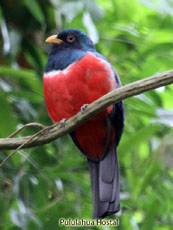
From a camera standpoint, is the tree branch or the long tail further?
the long tail

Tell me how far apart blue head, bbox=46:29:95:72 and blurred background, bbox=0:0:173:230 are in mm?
86

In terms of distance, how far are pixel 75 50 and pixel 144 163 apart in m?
0.99

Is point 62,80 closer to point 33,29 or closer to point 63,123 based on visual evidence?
point 63,123

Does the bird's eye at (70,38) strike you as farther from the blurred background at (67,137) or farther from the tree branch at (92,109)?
the tree branch at (92,109)

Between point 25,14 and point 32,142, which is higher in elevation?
point 25,14

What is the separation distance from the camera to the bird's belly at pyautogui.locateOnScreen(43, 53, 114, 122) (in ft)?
8.95

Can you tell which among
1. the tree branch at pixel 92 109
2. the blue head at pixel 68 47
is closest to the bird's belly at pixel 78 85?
the blue head at pixel 68 47

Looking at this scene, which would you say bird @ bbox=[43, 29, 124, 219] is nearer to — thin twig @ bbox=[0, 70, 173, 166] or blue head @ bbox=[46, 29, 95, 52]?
blue head @ bbox=[46, 29, 95, 52]

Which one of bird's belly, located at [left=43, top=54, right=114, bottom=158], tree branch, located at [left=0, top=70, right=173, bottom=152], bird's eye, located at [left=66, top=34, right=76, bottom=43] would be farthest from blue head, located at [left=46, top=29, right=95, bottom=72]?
tree branch, located at [left=0, top=70, right=173, bottom=152]

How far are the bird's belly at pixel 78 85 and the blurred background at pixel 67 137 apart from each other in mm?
243

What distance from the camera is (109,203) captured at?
2.58 meters

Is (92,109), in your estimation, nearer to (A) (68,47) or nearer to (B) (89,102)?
(B) (89,102)

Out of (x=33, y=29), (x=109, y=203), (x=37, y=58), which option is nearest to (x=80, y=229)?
(x=109, y=203)

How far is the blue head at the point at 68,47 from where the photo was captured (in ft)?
9.62
